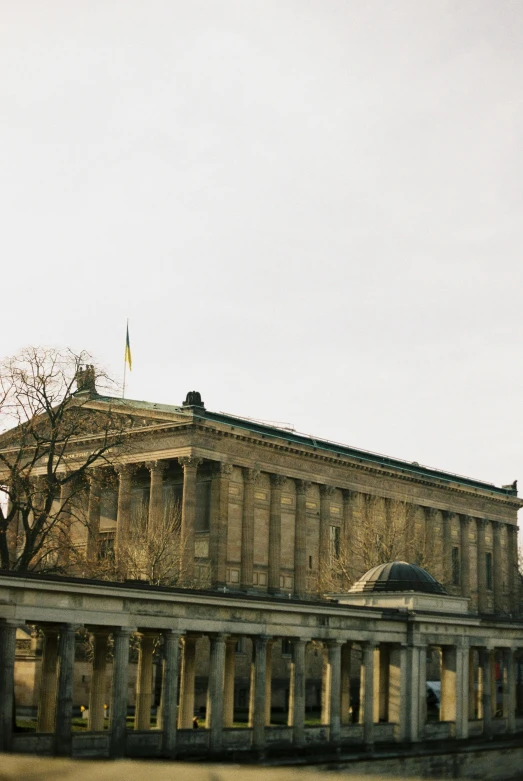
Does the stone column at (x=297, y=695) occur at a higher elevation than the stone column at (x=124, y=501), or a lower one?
lower

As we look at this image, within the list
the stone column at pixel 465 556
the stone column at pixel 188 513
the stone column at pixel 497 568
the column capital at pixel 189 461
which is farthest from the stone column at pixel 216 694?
the stone column at pixel 497 568

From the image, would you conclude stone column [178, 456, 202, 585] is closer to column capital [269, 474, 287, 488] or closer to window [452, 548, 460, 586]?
column capital [269, 474, 287, 488]

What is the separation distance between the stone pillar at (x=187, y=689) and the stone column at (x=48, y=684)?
614 centimetres

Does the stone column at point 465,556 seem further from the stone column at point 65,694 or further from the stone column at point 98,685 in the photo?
the stone column at point 65,694

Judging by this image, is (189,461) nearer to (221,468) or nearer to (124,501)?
(221,468)

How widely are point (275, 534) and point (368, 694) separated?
46.4 meters

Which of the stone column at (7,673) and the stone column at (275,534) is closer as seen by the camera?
the stone column at (7,673)

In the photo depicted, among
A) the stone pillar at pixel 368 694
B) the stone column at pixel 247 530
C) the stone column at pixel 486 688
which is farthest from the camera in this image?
the stone column at pixel 247 530

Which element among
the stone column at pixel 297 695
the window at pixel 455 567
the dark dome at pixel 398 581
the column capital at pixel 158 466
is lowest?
the stone column at pixel 297 695

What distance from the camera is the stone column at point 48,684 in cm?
4316

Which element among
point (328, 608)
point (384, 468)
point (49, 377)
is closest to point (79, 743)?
point (328, 608)

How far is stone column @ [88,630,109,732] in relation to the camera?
43.7 meters

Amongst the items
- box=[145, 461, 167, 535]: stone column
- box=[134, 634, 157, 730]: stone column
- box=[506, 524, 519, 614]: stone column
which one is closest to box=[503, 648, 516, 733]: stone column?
box=[134, 634, 157, 730]: stone column

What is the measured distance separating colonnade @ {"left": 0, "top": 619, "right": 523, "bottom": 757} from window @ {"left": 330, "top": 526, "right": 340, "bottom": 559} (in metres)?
39.4
